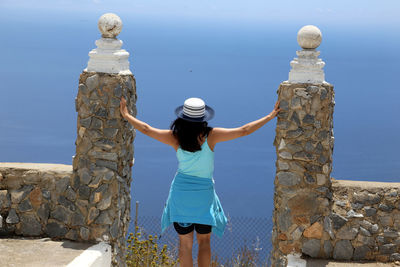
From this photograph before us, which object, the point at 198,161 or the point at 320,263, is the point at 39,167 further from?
the point at 320,263

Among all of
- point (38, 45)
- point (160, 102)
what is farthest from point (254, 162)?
point (38, 45)

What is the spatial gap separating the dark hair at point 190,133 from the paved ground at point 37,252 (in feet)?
5.34

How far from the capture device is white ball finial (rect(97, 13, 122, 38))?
235 inches

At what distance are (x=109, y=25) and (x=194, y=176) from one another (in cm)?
182

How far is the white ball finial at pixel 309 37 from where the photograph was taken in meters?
5.66

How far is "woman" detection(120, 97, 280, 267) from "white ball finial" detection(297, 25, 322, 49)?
1089mm

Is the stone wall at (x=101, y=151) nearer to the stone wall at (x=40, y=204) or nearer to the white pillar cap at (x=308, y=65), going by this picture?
the stone wall at (x=40, y=204)

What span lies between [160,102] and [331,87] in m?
70.1

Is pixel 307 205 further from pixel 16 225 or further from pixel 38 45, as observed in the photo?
pixel 38 45

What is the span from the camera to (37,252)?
588cm

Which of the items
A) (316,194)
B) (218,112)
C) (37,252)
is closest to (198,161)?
(316,194)

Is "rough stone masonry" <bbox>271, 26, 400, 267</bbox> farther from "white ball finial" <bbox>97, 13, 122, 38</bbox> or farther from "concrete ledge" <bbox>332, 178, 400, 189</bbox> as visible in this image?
"white ball finial" <bbox>97, 13, 122, 38</bbox>

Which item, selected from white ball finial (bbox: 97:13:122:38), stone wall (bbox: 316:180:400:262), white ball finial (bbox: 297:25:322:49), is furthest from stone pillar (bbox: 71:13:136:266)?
stone wall (bbox: 316:180:400:262)

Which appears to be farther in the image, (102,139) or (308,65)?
(102,139)
